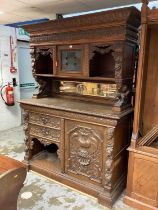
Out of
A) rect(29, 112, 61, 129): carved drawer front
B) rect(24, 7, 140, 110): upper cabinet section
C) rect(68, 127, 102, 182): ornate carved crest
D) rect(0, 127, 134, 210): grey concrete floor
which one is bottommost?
rect(0, 127, 134, 210): grey concrete floor

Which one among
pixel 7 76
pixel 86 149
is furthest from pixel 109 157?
pixel 7 76

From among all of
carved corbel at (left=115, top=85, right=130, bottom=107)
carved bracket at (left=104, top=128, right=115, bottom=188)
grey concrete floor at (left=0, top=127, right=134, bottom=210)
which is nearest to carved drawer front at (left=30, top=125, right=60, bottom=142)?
grey concrete floor at (left=0, top=127, right=134, bottom=210)

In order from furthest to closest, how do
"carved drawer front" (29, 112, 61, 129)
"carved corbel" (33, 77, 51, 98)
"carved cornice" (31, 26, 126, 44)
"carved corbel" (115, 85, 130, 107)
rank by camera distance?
"carved corbel" (33, 77, 51, 98) → "carved drawer front" (29, 112, 61, 129) → "carved corbel" (115, 85, 130, 107) → "carved cornice" (31, 26, 126, 44)

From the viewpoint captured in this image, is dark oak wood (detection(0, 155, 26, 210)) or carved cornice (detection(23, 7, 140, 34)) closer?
dark oak wood (detection(0, 155, 26, 210))

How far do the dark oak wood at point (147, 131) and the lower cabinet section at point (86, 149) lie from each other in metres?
0.20

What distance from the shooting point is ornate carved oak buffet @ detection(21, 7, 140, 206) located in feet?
7.02

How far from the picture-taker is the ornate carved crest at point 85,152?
2.31 meters

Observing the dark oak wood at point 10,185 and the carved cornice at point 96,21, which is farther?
the carved cornice at point 96,21

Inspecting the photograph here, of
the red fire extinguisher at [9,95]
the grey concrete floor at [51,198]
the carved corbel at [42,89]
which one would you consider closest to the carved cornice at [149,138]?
the grey concrete floor at [51,198]

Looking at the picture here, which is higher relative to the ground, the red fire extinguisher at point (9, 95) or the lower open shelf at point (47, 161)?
the red fire extinguisher at point (9, 95)

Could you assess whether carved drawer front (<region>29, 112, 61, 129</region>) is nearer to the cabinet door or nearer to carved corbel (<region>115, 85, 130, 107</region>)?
the cabinet door

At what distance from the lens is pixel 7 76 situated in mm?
4402

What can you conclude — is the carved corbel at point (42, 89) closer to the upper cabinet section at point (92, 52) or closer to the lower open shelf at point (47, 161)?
the upper cabinet section at point (92, 52)

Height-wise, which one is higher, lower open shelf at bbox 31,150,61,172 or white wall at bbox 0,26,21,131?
white wall at bbox 0,26,21,131
